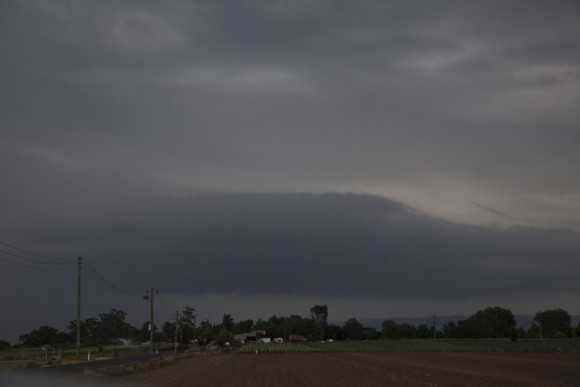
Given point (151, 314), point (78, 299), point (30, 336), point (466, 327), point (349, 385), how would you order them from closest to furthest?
point (349, 385)
point (78, 299)
point (151, 314)
point (30, 336)
point (466, 327)

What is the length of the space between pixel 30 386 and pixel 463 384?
67.5 ft

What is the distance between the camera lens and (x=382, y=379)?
3784 centimetres

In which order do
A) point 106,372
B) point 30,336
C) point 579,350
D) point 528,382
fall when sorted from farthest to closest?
point 30,336 → point 579,350 → point 106,372 → point 528,382

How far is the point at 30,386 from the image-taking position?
1112 inches

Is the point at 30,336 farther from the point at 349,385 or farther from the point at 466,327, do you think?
the point at 349,385

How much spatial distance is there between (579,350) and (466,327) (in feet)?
380

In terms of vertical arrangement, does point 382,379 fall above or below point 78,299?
below

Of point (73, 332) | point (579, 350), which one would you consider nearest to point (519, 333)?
point (579, 350)

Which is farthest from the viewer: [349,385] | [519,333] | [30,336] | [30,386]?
[519,333]

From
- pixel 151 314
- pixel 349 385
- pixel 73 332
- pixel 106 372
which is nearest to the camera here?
pixel 349 385

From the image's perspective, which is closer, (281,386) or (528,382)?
(281,386)

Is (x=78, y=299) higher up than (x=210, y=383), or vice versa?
(x=78, y=299)

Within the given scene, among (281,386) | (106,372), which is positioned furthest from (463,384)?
(106,372)

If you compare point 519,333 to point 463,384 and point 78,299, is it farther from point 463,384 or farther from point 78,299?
point 463,384
